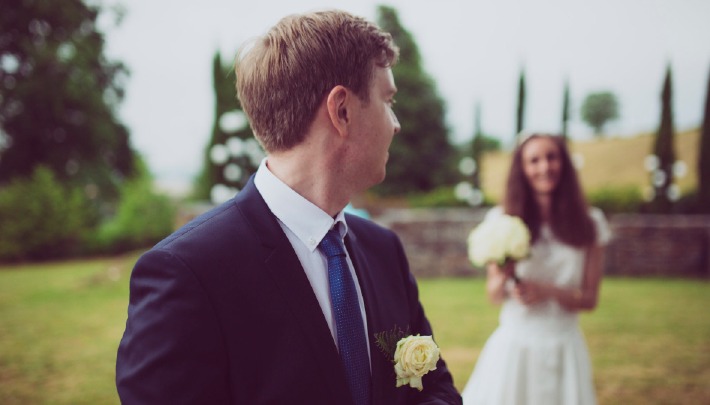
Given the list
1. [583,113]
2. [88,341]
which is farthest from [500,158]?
[88,341]

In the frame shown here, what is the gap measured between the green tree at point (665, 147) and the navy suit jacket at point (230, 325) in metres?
20.7

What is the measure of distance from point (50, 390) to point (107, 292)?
698 centimetres

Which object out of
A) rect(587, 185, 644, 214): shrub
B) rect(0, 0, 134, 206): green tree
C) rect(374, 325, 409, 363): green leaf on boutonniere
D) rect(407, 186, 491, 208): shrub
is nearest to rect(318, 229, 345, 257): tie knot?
rect(374, 325, 409, 363): green leaf on boutonniere

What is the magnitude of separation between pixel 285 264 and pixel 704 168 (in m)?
21.6

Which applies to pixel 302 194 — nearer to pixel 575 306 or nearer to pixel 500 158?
pixel 575 306

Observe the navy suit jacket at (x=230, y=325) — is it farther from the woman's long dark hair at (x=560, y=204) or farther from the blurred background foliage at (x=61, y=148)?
the blurred background foliage at (x=61, y=148)

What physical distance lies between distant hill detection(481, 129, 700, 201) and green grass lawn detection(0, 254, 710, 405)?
18910 millimetres

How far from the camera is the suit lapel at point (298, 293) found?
1366 millimetres

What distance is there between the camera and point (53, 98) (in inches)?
872

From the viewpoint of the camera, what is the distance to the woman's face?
11.3ft

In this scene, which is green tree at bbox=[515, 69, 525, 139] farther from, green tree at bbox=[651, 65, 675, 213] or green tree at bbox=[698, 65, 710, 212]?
green tree at bbox=[698, 65, 710, 212]

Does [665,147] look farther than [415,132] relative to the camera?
No

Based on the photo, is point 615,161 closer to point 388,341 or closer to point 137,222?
point 137,222

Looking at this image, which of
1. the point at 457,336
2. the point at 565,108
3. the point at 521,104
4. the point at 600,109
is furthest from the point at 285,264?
the point at 600,109
